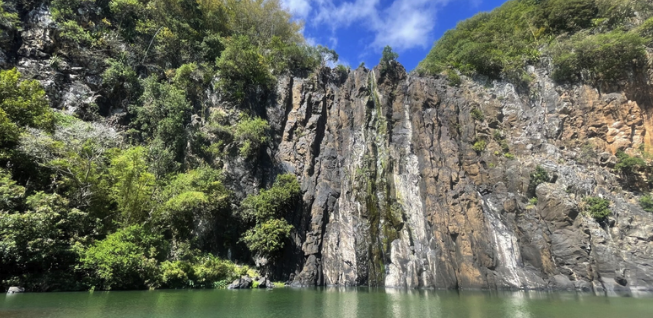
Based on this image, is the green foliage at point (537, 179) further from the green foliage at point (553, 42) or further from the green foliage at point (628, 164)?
the green foliage at point (553, 42)

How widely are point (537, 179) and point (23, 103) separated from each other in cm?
3479

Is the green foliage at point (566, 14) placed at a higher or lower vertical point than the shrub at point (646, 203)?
higher

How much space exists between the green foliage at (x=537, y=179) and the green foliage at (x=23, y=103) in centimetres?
3351

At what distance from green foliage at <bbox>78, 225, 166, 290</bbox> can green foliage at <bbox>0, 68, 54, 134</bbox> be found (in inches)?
305

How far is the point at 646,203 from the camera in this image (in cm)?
2577

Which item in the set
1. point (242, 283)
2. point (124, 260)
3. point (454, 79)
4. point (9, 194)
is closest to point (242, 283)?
point (242, 283)

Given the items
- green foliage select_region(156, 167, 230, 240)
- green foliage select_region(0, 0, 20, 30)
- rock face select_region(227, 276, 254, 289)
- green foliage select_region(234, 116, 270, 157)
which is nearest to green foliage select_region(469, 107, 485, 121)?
green foliage select_region(234, 116, 270, 157)

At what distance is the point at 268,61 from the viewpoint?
35.0m

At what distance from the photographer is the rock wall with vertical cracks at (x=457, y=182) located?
78.4 feet

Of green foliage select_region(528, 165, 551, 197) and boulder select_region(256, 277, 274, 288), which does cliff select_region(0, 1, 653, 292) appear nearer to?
green foliage select_region(528, 165, 551, 197)

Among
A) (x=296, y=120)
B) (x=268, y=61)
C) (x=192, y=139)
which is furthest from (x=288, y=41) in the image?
(x=192, y=139)

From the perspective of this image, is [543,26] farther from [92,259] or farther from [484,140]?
[92,259]

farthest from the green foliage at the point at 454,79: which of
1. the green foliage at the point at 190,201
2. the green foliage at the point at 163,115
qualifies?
the green foliage at the point at 163,115

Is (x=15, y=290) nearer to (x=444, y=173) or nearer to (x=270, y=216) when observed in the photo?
(x=270, y=216)
